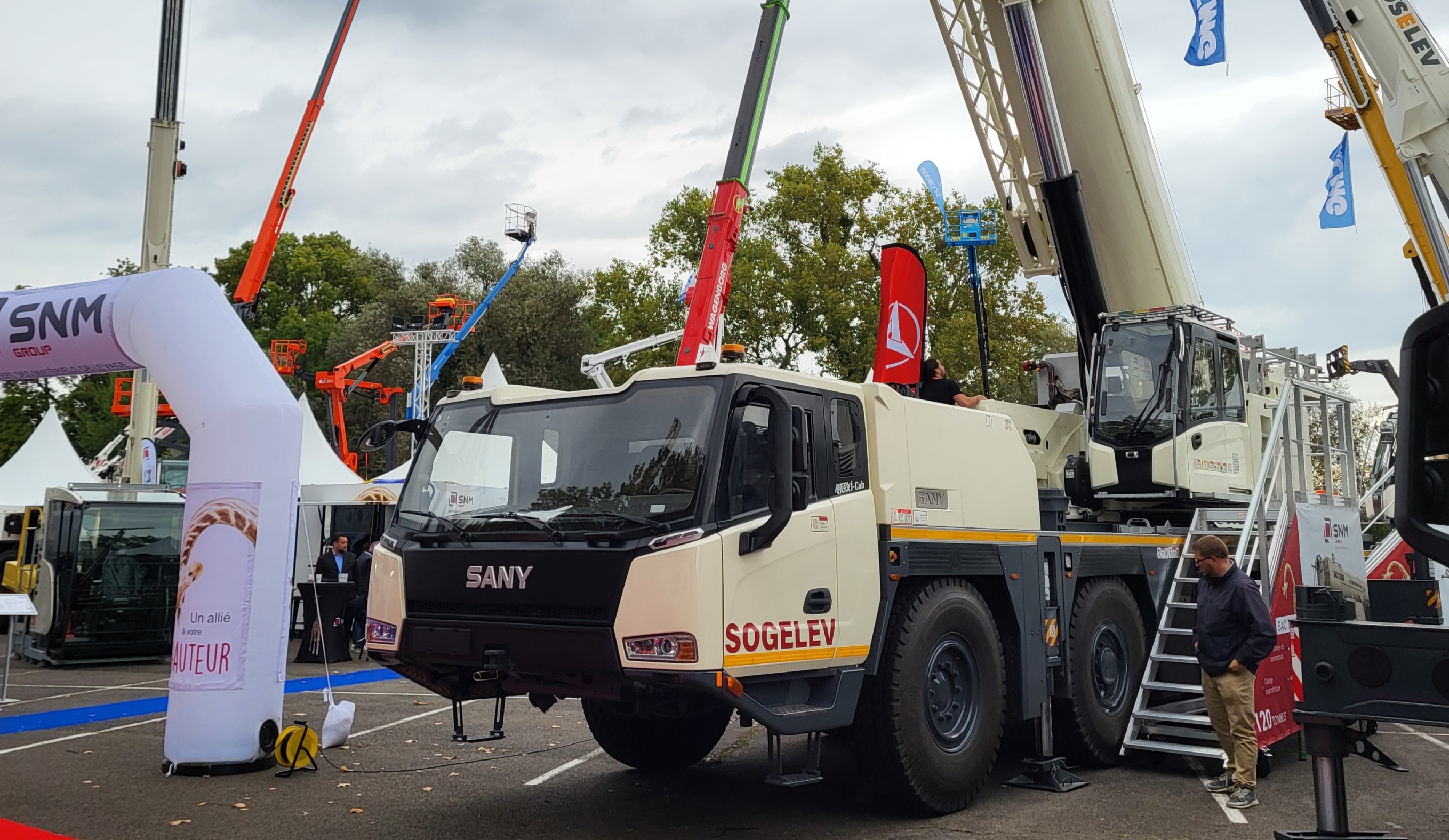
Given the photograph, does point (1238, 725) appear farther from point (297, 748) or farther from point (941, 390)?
point (297, 748)

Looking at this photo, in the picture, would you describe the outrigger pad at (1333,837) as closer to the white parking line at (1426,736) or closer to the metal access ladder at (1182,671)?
the metal access ladder at (1182,671)

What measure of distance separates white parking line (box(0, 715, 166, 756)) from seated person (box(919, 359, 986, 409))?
7.93m

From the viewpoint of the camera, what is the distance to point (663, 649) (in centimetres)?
556

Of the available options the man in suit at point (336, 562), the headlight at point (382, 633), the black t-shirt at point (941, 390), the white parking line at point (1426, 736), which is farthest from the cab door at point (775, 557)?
the man in suit at point (336, 562)

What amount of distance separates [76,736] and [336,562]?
22.4ft

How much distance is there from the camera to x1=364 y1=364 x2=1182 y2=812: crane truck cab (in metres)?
5.75

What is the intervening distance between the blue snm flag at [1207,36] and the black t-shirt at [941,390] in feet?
15.6

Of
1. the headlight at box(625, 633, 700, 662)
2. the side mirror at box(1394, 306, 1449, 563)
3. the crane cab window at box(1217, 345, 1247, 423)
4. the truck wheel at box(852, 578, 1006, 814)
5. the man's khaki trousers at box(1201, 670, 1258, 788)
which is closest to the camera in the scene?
the side mirror at box(1394, 306, 1449, 563)

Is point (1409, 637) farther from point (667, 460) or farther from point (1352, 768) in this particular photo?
point (1352, 768)

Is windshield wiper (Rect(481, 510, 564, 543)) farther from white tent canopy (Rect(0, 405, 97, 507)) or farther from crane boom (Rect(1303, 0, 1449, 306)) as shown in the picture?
white tent canopy (Rect(0, 405, 97, 507))

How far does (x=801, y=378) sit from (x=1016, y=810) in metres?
3.19

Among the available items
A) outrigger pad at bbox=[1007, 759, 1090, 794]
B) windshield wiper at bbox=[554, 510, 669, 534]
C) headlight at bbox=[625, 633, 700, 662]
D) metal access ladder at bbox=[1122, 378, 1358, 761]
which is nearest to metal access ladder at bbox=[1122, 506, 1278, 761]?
metal access ladder at bbox=[1122, 378, 1358, 761]

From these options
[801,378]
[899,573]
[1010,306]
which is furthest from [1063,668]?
[1010,306]

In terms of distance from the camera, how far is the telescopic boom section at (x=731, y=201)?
38.7 feet
